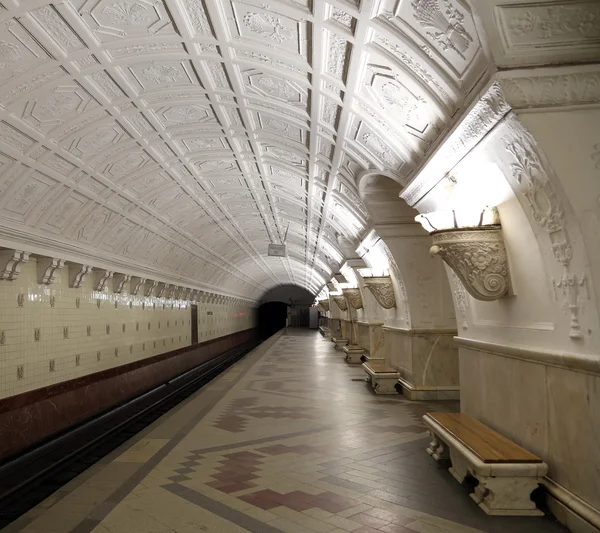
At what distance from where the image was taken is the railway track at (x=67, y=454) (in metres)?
7.53

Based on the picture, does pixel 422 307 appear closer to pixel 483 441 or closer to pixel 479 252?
pixel 479 252

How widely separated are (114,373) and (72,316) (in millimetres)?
2993

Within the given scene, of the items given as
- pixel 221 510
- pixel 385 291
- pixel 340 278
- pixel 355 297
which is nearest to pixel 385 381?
pixel 385 291

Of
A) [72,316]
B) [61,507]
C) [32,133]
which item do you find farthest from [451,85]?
[72,316]

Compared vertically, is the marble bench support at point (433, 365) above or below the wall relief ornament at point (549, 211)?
below

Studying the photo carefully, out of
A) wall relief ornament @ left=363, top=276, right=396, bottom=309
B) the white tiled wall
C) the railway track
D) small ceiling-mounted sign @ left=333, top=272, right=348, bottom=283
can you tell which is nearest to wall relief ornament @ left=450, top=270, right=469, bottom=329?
wall relief ornament @ left=363, top=276, right=396, bottom=309

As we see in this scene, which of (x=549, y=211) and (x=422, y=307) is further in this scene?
(x=422, y=307)

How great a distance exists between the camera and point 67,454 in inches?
388

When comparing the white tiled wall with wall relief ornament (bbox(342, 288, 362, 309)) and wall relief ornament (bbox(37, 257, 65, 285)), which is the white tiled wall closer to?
wall relief ornament (bbox(37, 257, 65, 285))

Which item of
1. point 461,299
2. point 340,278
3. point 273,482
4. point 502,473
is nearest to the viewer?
point 502,473

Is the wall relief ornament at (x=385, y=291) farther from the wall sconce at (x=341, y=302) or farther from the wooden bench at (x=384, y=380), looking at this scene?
the wall sconce at (x=341, y=302)

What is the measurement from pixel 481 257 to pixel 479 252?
0.17 feet

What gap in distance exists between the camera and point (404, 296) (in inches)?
428

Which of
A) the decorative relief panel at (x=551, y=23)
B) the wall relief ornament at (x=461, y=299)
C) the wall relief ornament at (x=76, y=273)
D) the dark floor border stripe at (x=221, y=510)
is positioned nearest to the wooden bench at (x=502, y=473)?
the dark floor border stripe at (x=221, y=510)
